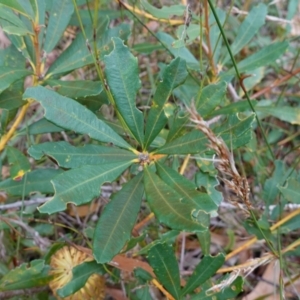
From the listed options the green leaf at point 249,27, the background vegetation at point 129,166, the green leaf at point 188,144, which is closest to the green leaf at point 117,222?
the background vegetation at point 129,166

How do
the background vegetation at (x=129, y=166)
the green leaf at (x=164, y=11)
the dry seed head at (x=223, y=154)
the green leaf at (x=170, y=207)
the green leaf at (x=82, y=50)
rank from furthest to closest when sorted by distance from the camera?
the green leaf at (x=164, y=11)
the green leaf at (x=82, y=50)
the background vegetation at (x=129, y=166)
the green leaf at (x=170, y=207)
the dry seed head at (x=223, y=154)

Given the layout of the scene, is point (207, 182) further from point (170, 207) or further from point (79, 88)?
point (79, 88)

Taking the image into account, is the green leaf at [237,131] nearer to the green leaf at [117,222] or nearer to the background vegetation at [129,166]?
the background vegetation at [129,166]

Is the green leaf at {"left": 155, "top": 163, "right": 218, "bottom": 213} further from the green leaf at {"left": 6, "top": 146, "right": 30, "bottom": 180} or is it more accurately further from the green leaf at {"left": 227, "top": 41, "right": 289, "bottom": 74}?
the green leaf at {"left": 227, "top": 41, "right": 289, "bottom": 74}

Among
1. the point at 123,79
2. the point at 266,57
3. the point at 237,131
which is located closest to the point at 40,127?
the point at 123,79

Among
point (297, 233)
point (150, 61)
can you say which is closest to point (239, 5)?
point (150, 61)

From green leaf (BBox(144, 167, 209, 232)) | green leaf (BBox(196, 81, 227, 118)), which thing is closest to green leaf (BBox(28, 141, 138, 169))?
green leaf (BBox(144, 167, 209, 232))
